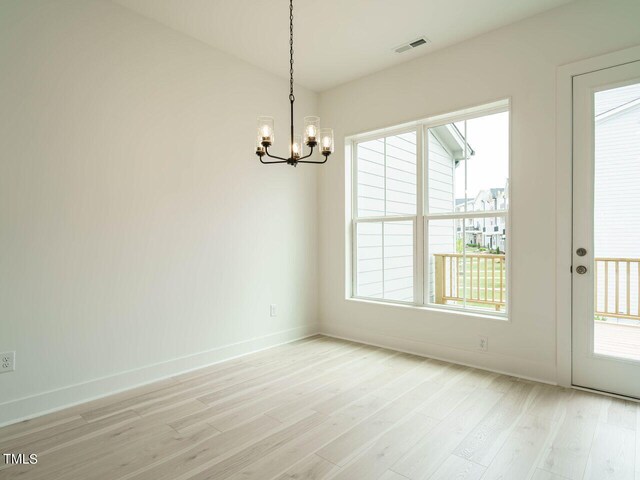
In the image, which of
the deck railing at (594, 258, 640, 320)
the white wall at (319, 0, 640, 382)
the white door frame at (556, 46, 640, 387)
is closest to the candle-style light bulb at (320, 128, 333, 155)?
the white wall at (319, 0, 640, 382)

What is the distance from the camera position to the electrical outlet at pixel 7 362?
2.33 m

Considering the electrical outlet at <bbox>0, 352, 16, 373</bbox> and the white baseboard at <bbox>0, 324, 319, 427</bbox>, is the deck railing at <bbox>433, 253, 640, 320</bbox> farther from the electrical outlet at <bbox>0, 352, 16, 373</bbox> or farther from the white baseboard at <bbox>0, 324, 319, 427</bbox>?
the electrical outlet at <bbox>0, 352, 16, 373</bbox>

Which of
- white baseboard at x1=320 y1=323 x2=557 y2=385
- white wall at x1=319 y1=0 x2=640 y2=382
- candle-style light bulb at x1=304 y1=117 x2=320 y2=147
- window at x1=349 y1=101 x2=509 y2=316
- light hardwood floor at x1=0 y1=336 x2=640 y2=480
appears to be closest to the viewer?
light hardwood floor at x1=0 y1=336 x2=640 y2=480

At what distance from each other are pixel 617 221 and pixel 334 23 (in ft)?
8.89

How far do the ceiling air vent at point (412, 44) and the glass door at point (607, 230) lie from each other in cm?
129

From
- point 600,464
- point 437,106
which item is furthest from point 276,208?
point 600,464

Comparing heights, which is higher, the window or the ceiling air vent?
the ceiling air vent

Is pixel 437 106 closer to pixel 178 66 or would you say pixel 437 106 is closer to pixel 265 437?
pixel 178 66

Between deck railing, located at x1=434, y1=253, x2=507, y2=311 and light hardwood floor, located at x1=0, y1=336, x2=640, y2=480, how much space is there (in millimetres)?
692

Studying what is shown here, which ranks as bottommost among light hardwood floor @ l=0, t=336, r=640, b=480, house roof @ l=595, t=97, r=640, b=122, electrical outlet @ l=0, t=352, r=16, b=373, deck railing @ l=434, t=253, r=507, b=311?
light hardwood floor @ l=0, t=336, r=640, b=480

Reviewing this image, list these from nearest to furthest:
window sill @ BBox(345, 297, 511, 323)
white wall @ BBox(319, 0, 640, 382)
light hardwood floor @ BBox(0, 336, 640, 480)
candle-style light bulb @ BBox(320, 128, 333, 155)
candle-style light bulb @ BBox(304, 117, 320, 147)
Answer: light hardwood floor @ BBox(0, 336, 640, 480) → candle-style light bulb @ BBox(304, 117, 320, 147) → candle-style light bulb @ BBox(320, 128, 333, 155) → white wall @ BBox(319, 0, 640, 382) → window sill @ BBox(345, 297, 511, 323)

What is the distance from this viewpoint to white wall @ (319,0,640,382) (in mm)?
2773

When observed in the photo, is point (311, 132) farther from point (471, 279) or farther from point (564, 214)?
point (471, 279)

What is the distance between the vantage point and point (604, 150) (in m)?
2.68
